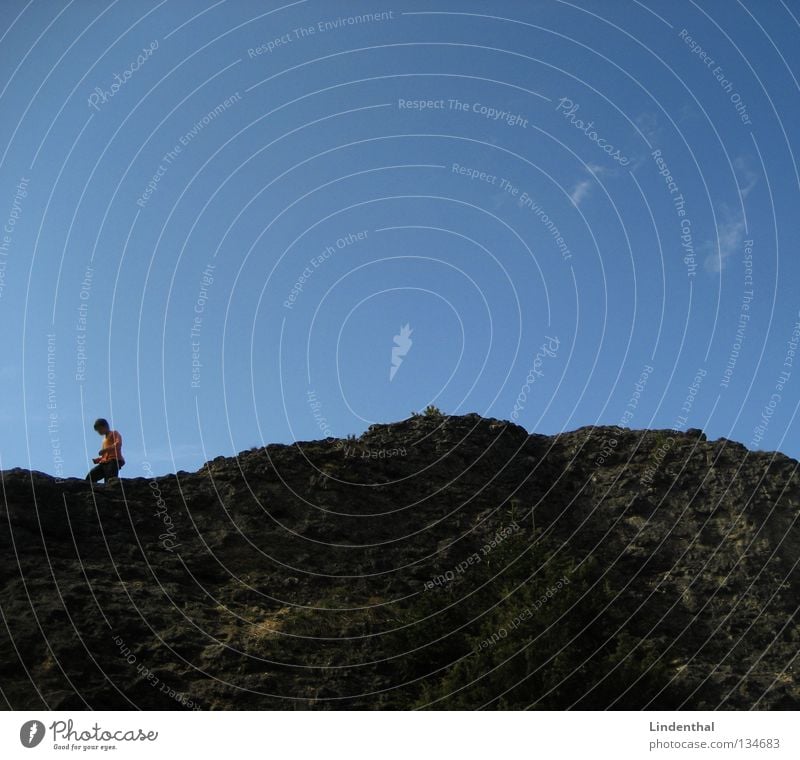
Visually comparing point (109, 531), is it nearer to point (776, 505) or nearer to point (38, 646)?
point (38, 646)

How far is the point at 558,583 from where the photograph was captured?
813 inches

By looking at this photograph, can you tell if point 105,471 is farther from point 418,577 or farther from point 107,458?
point 418,577

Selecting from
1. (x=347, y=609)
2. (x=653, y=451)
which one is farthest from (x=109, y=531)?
(x=653, y=451)

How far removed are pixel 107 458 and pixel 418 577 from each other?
8995mm

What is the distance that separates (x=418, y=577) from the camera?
22922mm

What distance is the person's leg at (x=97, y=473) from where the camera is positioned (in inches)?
894
